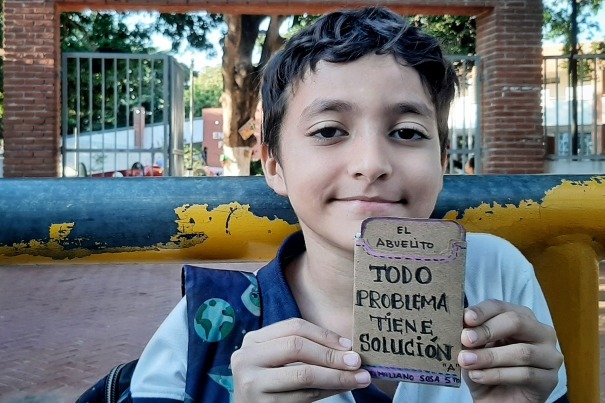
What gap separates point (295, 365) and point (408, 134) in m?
0.41

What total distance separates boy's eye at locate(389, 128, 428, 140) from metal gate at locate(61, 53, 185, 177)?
26.1ft

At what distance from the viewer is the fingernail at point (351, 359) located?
874 millimetres

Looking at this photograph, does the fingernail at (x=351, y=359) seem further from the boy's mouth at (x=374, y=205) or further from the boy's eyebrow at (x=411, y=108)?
the boy's eyebrow at (x=411, y=108)

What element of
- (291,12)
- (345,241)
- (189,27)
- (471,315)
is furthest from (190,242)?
(189,27)

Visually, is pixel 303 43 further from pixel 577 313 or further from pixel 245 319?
pixel 577 313

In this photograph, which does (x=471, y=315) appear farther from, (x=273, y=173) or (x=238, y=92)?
(x=238, y=92)

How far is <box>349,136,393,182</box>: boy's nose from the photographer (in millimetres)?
1020

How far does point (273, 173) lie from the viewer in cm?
127

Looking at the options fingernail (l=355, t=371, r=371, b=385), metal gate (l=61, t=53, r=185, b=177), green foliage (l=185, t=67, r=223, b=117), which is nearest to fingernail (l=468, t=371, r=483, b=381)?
fingernail (l=355, t=371, r=371, b=385)

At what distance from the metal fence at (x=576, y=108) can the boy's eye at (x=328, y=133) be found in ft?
29.5

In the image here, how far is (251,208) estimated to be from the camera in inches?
47.6

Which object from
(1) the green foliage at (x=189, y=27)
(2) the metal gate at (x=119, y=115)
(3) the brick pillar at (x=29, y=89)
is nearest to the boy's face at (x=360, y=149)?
(2) the metal gate at (x=119, y=115)

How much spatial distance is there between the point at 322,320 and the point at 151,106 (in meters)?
8.24

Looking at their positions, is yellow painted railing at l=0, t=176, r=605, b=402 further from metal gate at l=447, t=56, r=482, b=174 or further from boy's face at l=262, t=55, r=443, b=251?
metal gate at l=447, t=56, r=482, b=174
